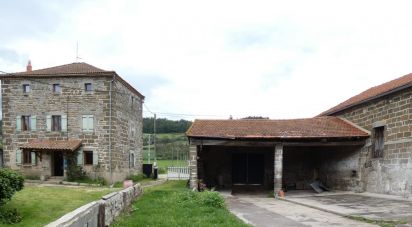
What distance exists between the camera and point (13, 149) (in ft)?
79.6

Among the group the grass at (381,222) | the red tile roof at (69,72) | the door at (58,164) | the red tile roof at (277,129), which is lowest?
the door at (58,164)

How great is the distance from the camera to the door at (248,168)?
20297 millimetres

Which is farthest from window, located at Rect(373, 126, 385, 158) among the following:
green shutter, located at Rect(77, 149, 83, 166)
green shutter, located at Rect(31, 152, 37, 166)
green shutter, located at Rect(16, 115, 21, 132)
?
green shutter, located at Rect(16, 115, 21, 132)

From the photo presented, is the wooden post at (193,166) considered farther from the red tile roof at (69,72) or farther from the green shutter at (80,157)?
the green shutter at (80,157)

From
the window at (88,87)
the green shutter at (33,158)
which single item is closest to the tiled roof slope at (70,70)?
the window at (88,87)

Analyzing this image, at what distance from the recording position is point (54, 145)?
75.8 ft

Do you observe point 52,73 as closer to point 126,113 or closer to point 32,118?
point 32,118

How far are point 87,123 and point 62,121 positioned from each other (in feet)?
5.28

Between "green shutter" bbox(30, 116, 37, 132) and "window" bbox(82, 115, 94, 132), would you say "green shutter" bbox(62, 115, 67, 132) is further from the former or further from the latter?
"green shutter" bbox(30, 116, 37, 132)

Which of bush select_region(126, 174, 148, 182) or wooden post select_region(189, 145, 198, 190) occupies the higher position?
wooden post select_region(189, 145, 198, 190)

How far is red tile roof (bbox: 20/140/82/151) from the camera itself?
2269 cm

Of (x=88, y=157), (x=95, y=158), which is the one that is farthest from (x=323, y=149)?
(x=88, y=157)

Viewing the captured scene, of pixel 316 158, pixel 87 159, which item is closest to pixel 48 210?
pixel 87 159

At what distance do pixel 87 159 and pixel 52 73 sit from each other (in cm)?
579
